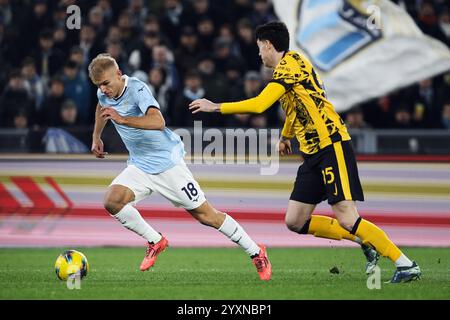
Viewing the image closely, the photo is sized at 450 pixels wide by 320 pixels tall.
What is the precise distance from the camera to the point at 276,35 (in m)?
8.99

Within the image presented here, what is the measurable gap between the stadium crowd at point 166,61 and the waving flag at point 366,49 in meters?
0.47

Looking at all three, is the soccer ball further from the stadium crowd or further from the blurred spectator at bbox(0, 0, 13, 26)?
the blurred spectator at bbox(0, 0, 13, 26)

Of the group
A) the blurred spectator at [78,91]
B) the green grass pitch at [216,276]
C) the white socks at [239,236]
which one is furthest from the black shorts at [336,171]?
the blurred spectator at [78,91]

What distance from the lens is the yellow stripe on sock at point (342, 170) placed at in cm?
889

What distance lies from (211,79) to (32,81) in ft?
8.77

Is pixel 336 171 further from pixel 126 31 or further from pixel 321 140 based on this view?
pixel 126 31

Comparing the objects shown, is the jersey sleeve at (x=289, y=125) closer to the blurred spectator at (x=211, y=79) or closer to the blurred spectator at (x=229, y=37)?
the blurred spectator at (x=211, y=79)

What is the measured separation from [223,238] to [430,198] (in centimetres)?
263

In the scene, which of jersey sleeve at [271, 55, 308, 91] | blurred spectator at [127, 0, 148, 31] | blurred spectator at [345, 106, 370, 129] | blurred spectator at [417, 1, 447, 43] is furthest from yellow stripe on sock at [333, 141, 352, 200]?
blurred spectator at [127, 0, 148, 31]

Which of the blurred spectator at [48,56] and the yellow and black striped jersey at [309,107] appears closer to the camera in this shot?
the yellow and black striped jersey at [309,107]

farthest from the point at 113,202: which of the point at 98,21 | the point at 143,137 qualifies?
the point at 98,21

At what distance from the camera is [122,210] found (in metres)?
9.85

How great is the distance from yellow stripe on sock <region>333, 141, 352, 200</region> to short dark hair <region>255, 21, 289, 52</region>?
3.11 feet

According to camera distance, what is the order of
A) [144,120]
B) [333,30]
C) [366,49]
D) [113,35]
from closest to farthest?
[144,120], [366,49], [333,30], [113,35]
